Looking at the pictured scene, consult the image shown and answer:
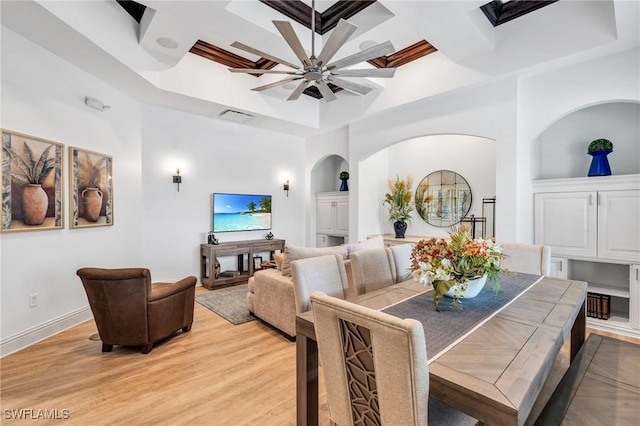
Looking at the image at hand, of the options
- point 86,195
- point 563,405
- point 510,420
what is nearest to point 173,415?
point 510,420

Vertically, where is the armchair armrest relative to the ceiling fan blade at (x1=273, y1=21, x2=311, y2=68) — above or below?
below

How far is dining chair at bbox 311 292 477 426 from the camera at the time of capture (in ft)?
3.20

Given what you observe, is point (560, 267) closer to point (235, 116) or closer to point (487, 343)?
point (487, 343)

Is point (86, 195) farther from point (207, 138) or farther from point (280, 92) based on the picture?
point (280, 92)

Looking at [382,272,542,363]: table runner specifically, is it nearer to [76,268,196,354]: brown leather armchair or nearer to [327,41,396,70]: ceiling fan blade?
[327,41,396,70]: ceiling fan blade

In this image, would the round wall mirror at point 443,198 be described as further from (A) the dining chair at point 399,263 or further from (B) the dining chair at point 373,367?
(B) the dining chair at point 373,367

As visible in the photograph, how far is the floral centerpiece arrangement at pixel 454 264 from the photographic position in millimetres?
1658

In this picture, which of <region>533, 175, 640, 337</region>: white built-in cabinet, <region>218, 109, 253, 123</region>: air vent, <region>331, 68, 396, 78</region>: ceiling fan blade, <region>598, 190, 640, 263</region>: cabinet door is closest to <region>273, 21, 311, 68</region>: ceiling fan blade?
<region>331, 68, 396, 78</region>: ceiling fan blade

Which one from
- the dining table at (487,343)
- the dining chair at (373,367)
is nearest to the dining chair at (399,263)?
the dining table at (487,343)

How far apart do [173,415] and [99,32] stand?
135 inches

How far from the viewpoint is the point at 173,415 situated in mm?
1981

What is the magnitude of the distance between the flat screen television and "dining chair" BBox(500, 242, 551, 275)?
4.27 m

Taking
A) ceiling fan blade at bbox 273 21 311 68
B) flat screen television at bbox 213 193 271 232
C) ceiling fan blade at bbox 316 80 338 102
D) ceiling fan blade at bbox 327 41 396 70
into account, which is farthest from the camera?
flat screen television at bbox 213 193 271 232

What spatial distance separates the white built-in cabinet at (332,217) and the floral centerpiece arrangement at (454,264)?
4509mm
